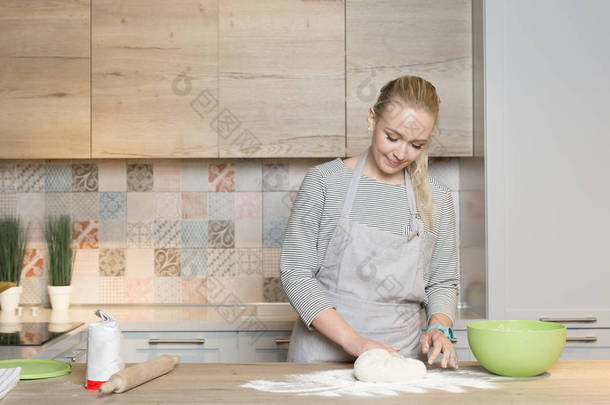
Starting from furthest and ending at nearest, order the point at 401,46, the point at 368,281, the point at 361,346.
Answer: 1. the point at 401,46
2. the point at 368,281
3. the point at 361,346

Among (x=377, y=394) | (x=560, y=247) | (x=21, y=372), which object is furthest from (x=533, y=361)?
(x=560, y=247)

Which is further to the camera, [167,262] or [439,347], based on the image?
[167,262]

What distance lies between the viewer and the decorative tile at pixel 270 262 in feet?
9.64

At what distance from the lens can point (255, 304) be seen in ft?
9.50

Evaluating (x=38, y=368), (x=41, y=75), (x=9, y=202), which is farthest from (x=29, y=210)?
(x=38, y=368)

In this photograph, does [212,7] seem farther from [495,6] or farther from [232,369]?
[232,369]

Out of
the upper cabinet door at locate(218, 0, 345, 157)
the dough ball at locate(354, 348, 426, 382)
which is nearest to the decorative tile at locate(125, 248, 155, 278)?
the upper cabinet door at locate(218, 0, 345, 157)

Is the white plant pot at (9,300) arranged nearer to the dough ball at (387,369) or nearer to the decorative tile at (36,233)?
the decorative tile at (36,233)

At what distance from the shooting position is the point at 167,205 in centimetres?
295

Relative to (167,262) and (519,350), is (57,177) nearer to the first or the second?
(167,262)

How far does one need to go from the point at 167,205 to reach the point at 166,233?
131 mm

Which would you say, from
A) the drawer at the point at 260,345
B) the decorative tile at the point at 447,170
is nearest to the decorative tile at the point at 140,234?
the drawer at the point at 260,345

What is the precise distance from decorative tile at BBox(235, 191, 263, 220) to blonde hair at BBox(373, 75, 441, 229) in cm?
131

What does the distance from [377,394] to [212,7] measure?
1945 mm
